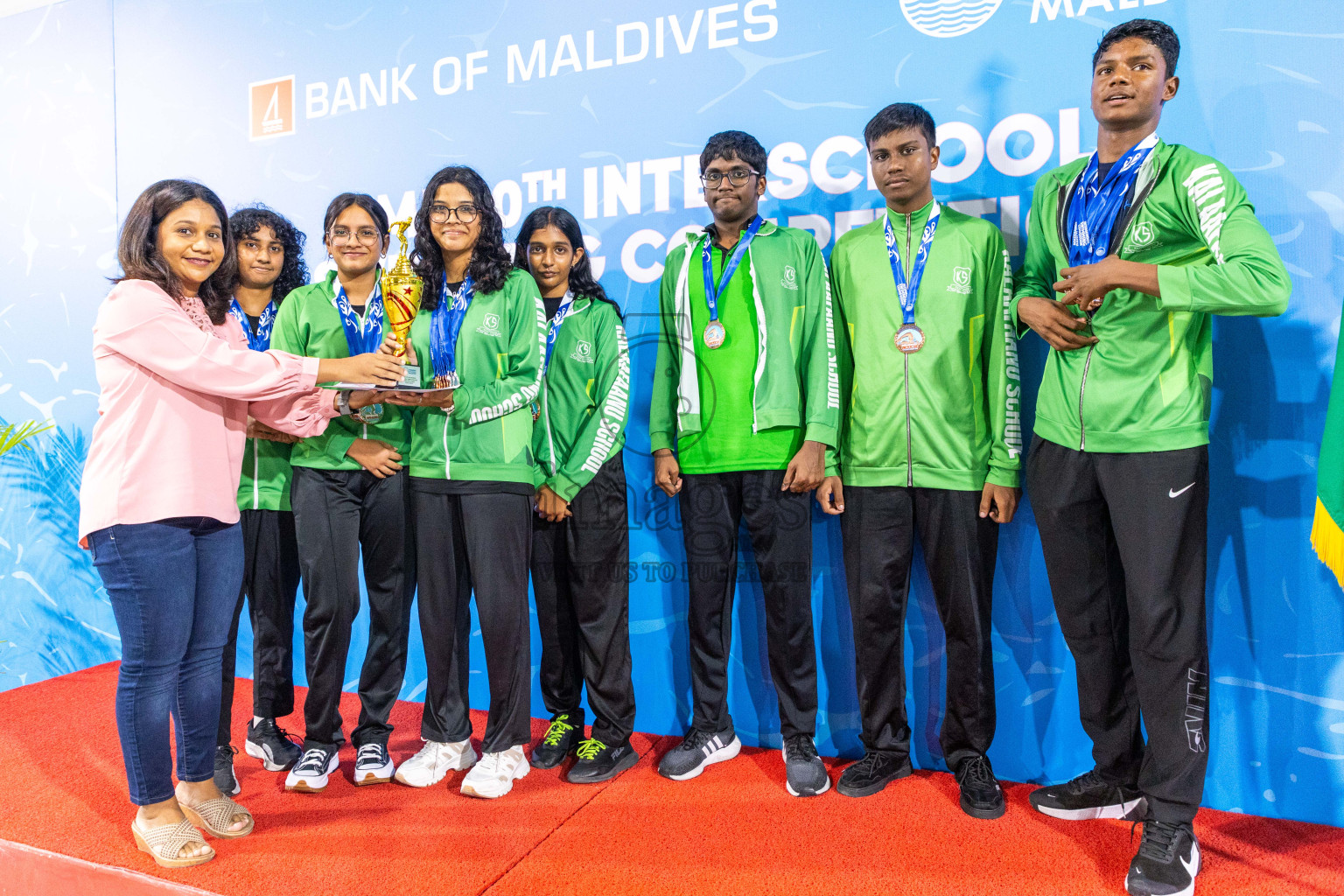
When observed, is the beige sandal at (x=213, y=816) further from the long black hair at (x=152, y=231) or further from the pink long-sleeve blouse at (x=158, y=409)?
the long black hair at (x=152, y=231)

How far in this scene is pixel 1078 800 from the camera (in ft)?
7.29

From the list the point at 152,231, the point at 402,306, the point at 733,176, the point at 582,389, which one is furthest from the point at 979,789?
the point at 152,231

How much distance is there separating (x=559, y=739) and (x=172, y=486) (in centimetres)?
141

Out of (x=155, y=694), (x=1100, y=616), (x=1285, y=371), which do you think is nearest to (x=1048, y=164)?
(x=1285, y=371)

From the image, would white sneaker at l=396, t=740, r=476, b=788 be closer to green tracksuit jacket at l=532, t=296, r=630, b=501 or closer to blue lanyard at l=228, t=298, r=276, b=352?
green tracksuit jacket at l=532, t=296, r=630, b=501

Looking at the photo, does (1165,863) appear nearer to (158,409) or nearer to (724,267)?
(724,267)

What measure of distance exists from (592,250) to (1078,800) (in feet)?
7.81

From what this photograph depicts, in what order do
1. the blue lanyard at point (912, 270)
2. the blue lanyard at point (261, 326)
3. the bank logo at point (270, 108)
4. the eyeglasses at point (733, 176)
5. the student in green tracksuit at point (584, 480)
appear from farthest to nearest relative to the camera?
1. the bank logo at point (270, 108)
2. the blue lanyard at point (261, 326)
3. the student in green tracksuit at point (584, 480)
4. the eyeglasses at point (733, 176)
5. the blue lanyard at point (912, 270)

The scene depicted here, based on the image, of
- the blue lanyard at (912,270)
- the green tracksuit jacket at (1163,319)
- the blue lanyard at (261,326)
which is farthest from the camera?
the blue lanyard at (261,326)

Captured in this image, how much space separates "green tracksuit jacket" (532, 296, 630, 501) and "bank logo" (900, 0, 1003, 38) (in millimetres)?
1343

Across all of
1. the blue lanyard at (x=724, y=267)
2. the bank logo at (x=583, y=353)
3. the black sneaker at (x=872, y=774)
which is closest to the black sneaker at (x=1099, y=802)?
the black sneaker at (x=872, y=774)

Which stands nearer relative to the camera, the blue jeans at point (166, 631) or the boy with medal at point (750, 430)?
the blue jeans at point (166, 631)

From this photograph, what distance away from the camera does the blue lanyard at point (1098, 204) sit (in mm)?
2014

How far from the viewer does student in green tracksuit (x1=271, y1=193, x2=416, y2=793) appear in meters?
2.49
